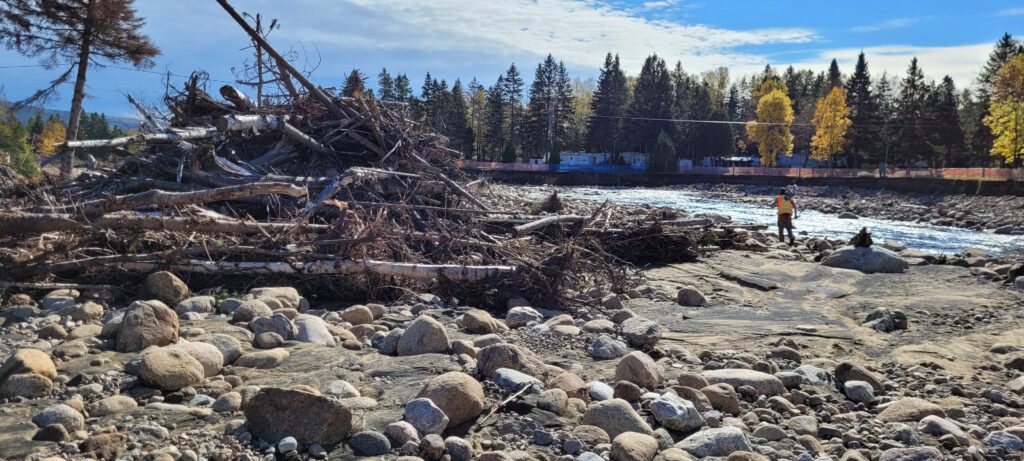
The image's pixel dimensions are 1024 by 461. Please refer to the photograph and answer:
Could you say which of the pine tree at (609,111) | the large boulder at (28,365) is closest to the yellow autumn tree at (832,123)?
the pine tree at (609,111)

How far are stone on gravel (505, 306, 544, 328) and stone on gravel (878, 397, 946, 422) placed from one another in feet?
9.60

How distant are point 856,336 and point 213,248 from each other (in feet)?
21.3

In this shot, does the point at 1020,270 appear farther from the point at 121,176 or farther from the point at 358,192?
the point at 121,176

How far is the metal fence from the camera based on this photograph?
39347 millimetres

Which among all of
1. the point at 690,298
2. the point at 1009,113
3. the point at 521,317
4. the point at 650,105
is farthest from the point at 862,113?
the point at 521,317

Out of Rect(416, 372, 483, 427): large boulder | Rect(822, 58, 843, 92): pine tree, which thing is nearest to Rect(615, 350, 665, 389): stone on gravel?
Rect(416, 372, 483, 427): large boulder

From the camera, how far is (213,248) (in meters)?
6.63

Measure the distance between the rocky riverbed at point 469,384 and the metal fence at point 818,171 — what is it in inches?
993

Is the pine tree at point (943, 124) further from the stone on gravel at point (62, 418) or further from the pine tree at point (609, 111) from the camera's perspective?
the stone on gravel at point (62, 418)

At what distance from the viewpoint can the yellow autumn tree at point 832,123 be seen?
6462cm

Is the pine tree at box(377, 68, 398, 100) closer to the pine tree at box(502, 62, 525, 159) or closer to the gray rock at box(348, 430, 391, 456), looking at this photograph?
the pine tree at box(502, 62, 525, 159)

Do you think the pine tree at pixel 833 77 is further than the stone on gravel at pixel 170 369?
Yes

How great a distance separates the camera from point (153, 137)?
8086 mm

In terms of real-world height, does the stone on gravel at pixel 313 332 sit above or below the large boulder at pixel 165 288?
below
